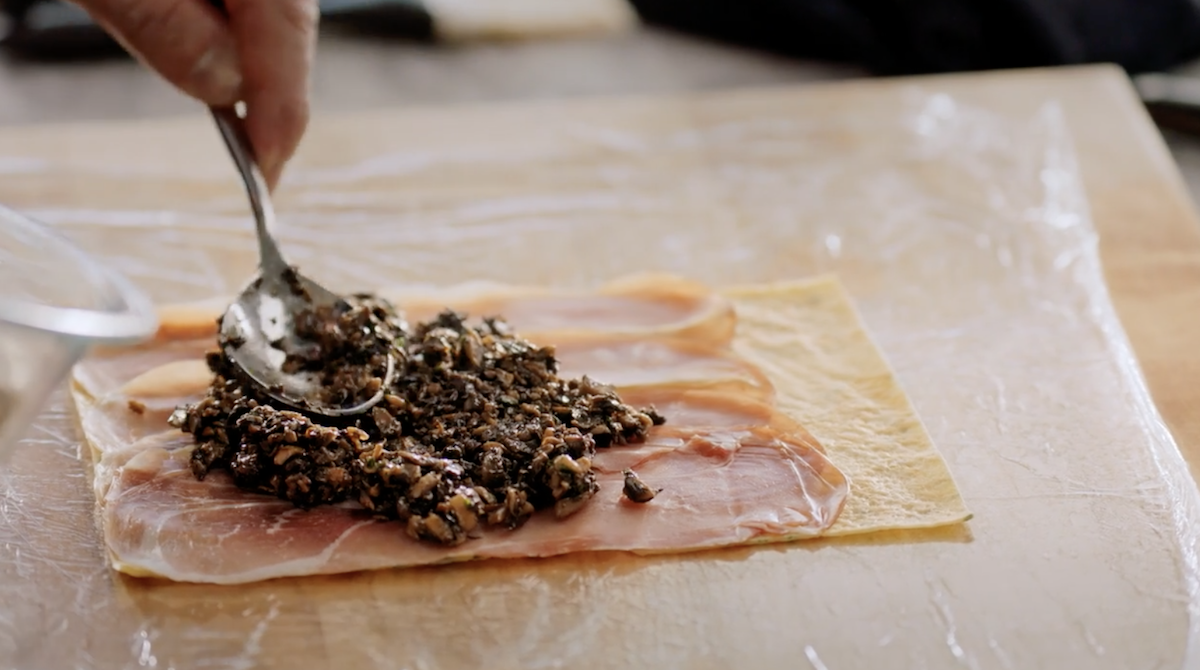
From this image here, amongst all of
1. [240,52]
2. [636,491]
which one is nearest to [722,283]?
[636,491]

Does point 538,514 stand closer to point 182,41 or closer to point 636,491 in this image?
point 636,491

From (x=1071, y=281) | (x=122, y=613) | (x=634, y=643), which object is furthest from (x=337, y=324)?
(x=1071, y=281)

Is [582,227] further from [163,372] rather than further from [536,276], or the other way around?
[163,372]

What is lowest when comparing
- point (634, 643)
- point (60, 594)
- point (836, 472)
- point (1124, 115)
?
point (60, 594)

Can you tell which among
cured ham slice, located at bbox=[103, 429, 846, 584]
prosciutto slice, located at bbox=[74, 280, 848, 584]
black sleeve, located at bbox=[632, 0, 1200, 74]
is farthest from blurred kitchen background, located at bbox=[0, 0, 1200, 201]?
cured ham slice, located at bbox=[103, 429, 846, 584]

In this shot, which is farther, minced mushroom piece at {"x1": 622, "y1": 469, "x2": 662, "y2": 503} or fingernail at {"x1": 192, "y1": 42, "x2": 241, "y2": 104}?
fingernail at {"x1": 192, "y1": 42, "x2": 241, "y2": 104}

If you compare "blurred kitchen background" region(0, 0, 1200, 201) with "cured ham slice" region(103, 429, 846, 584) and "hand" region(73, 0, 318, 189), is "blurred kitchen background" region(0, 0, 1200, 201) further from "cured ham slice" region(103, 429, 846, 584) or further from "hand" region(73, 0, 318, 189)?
"cured ham slice" region(103, 429, 846, 584)
